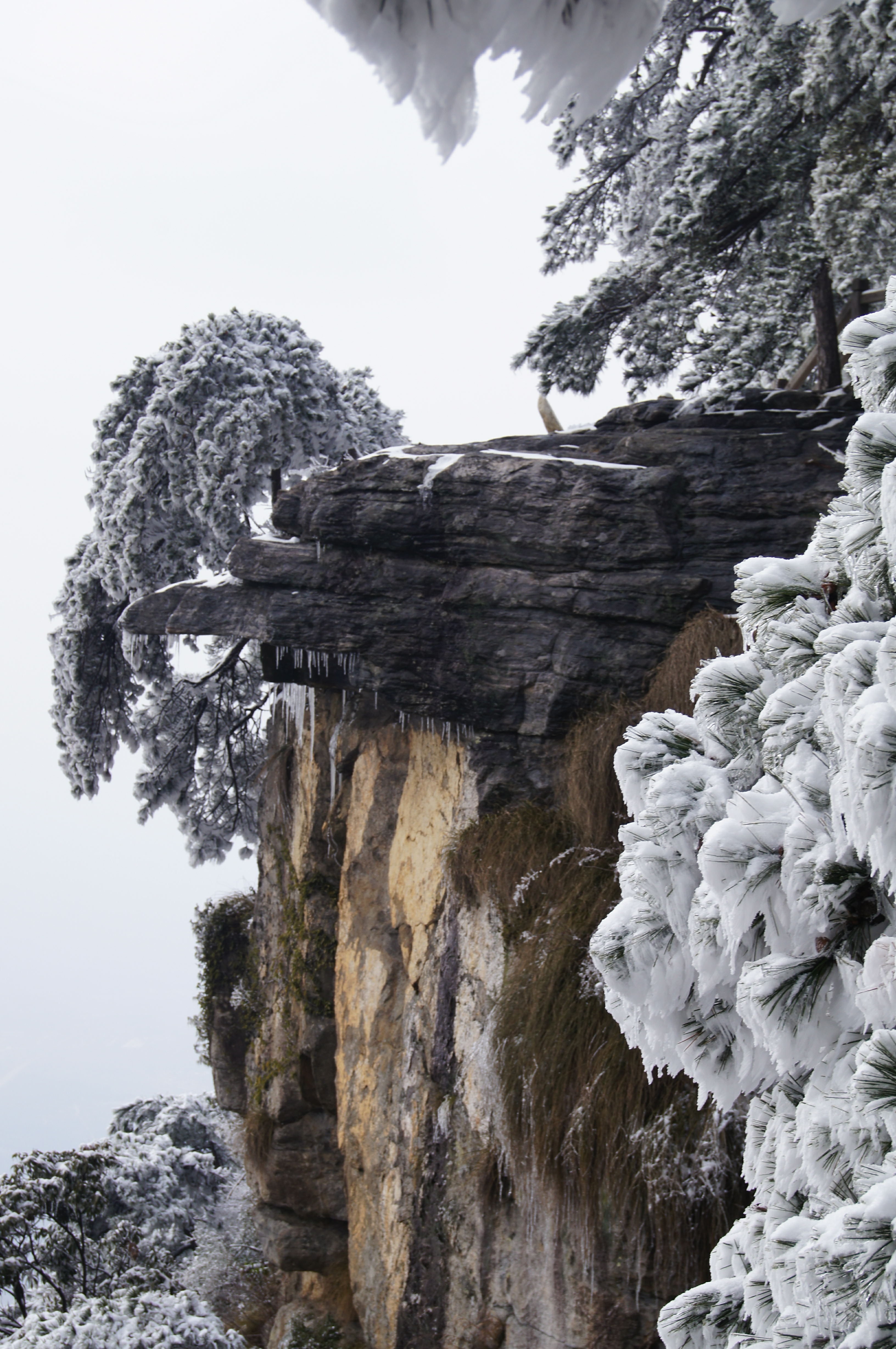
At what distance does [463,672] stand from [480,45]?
18.4 feet

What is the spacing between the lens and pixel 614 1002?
2.65m

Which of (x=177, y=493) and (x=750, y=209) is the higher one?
(x=177, y=493)

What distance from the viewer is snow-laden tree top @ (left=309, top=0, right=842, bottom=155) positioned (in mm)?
1096

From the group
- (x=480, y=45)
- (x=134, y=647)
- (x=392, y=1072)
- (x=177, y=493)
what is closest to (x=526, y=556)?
(x=392, y=1072)

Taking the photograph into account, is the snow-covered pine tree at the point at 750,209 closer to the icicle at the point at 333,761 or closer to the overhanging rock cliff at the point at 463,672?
the overhanging rock cliff at the point at 463,672

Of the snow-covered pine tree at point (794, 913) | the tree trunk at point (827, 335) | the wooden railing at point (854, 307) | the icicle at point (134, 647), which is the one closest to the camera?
the snow-covered pine tree at point (794, 913)

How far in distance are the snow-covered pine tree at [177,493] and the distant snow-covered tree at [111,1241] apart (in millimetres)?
3802

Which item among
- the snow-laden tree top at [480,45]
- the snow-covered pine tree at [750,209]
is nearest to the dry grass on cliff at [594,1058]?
the snow-covered pine tree at [750,209]

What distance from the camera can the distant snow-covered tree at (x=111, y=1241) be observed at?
6.81 meters

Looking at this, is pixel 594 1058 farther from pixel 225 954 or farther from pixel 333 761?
pixel 225 954

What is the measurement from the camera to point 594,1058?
5023 mm

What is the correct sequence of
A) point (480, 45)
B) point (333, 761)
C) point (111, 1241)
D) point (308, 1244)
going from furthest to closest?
point (308, 1244) → point (333, 761) → point (111, 1241) → point (480, 45)

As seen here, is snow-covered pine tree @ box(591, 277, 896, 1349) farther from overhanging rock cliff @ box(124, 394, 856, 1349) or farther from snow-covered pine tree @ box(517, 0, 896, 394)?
snow-covered pine tree @ box(517, 0, 896, 394)

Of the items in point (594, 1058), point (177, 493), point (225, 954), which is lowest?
point (594, 1058)
